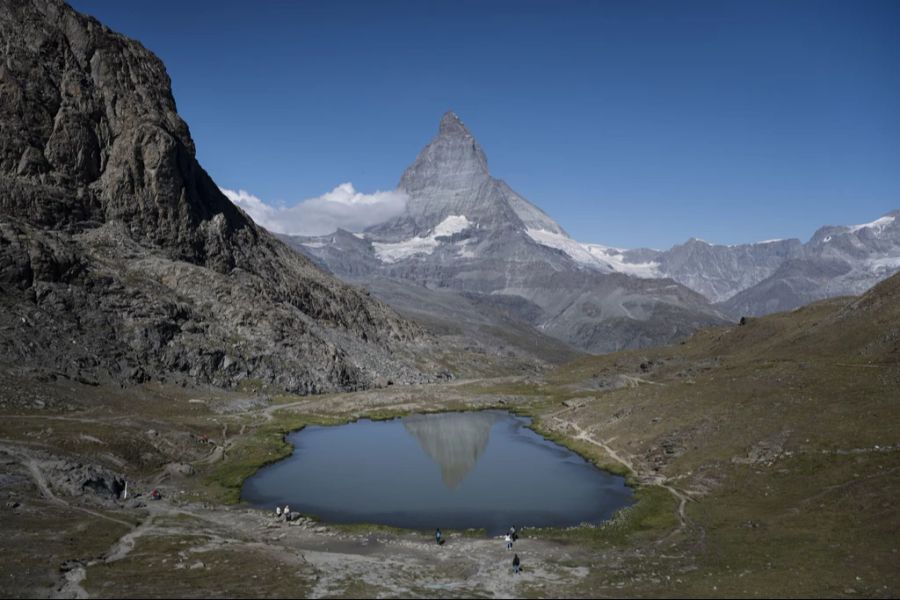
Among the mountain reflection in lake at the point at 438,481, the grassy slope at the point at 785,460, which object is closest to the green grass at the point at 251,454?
the mountain reflection in lake at the point at 438,481

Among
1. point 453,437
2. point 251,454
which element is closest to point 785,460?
point 453,437

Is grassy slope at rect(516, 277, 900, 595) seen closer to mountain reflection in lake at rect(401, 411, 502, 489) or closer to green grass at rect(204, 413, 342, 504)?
mountain reflection in lake at rect(401, 411, 502, 489)

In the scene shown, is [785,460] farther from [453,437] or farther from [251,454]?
[251,454]

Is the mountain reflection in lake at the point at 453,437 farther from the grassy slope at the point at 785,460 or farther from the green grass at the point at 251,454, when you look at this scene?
the grassy slope at the point at 785,460

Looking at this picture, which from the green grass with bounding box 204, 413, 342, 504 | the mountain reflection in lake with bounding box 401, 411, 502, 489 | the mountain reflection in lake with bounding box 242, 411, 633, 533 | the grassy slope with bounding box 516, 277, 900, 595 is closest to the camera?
the grassy slope with bounding box 516, 277, 900, 595

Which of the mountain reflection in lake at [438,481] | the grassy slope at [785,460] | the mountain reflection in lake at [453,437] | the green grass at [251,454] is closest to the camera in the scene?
the grassy slope at [785,460]

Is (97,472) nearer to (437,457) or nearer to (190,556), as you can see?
(190,556)

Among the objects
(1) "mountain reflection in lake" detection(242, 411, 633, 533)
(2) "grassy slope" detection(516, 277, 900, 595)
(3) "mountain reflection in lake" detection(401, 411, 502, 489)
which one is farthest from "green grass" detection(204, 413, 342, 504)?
(2) "grassy slope" detection(516, 277, 900, 595)

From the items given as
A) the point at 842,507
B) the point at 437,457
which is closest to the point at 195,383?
the point at 437,457
